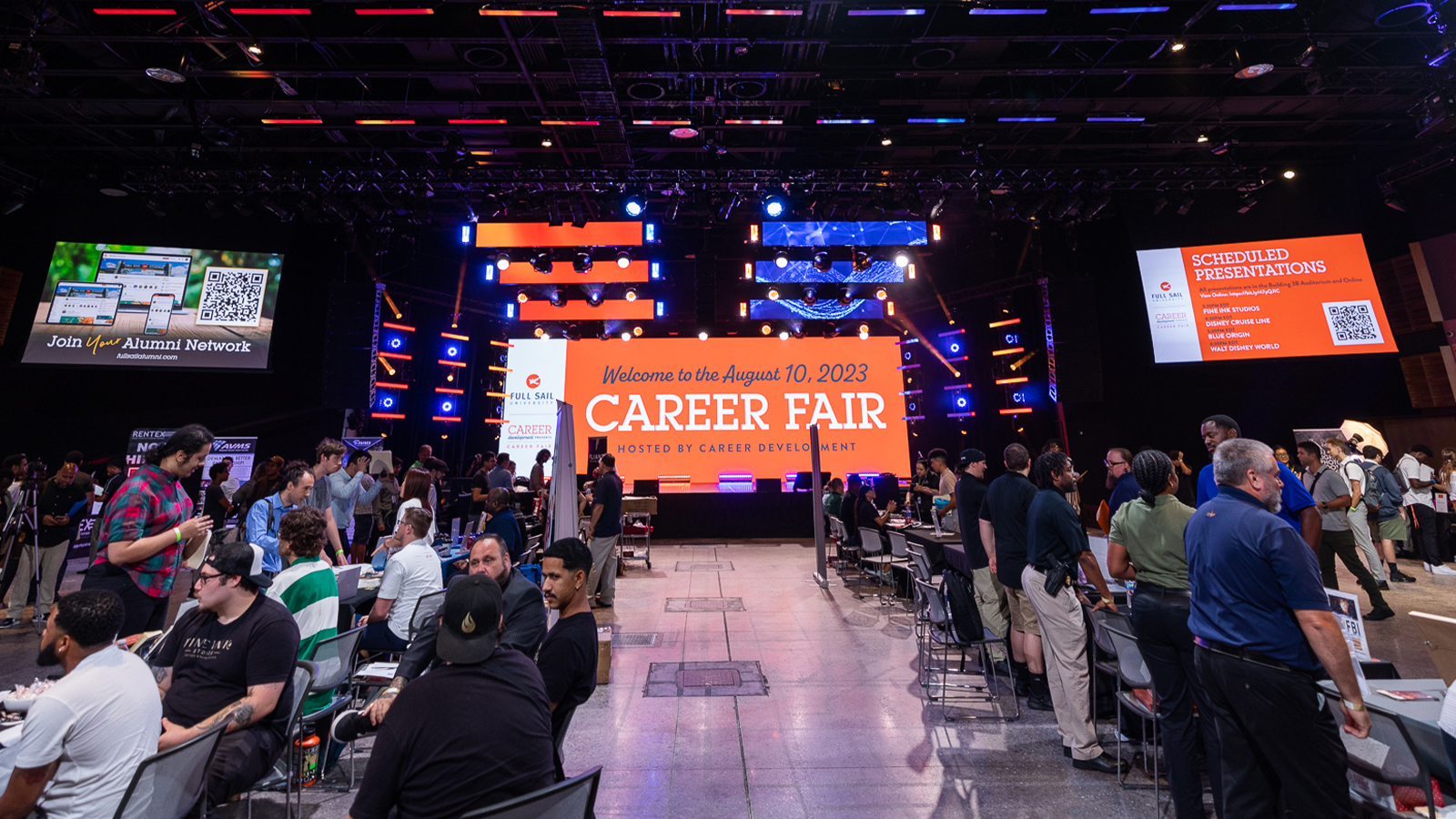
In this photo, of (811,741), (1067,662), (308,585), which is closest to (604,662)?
(811,741)

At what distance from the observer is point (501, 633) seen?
2291 mm

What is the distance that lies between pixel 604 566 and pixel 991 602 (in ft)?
13.0

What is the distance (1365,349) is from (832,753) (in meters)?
12.1

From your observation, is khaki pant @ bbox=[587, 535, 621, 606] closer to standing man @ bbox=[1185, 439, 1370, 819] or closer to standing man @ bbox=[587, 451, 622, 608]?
standing man @ bbox=[587, 451, 622, 608]

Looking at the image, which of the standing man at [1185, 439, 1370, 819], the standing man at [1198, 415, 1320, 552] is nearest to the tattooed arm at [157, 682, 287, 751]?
the standing man at [1185, 439, 1370, 819]

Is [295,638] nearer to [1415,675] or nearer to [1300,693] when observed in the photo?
[1300,693]

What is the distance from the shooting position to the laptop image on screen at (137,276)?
952cm

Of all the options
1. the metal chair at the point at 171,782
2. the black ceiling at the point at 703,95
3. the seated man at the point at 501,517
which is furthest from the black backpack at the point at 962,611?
the black ceiling at the point at 703,95

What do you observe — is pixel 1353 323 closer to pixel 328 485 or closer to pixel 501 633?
pixel 501 633

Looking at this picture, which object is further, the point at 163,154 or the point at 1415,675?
the point at 163,154

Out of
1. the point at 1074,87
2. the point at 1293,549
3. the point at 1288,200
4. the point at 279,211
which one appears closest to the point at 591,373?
the point at 279,211

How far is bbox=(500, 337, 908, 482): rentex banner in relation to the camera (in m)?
11.7

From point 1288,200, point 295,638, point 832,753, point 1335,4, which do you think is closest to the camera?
point 295,638

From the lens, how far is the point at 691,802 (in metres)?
2.71
